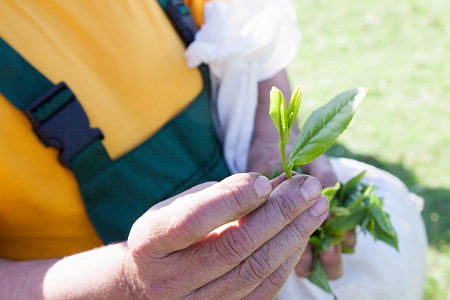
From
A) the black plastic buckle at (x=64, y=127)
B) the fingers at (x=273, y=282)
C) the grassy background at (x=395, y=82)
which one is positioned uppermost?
the black plastic buckle at (x=64, y=127)

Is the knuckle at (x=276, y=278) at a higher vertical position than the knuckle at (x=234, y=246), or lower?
lower

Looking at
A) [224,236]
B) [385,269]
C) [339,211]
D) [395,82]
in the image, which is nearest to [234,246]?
[224,236]

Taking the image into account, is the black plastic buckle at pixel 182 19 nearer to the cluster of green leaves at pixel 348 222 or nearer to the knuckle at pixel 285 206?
the cluster of green leaves at pixel 348 222

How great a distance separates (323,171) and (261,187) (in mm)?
571

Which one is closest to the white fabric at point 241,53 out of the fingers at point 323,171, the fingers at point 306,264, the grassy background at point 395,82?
the fingers at point 323,171

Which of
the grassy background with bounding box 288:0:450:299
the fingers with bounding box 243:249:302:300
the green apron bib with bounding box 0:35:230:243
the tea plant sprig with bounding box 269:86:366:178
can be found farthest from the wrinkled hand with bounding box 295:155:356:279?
the grassy background with bounding box 288:0:450:299

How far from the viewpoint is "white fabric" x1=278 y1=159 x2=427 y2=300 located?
1.19 m

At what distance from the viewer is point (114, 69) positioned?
111 cm

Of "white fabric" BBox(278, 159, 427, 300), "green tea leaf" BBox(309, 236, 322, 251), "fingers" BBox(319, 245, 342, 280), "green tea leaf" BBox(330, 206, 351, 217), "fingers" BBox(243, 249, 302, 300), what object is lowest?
"white fabric" BBox(278, 159, 427, 300)

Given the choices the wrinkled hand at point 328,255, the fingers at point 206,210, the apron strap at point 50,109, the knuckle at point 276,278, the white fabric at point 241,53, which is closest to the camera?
the fingers at point 206,210

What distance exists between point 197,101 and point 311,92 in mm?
2216

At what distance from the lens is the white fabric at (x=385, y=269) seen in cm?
119

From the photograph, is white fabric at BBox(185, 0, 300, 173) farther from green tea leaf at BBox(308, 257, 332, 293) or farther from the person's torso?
green tea leaf at BBox(308, 257, 332, 293)

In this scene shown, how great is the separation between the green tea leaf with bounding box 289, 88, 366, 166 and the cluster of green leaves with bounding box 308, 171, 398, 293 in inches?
12.9
